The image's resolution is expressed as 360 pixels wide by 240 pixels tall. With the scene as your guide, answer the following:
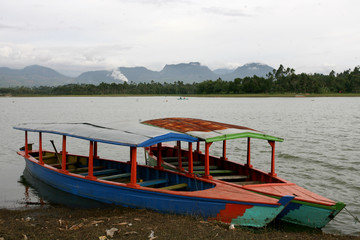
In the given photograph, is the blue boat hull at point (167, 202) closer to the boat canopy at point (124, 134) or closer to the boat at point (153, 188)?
the boat at point (153, 188)

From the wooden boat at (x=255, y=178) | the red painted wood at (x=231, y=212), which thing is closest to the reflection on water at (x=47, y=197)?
the wooden boat at (x=255, y=178)

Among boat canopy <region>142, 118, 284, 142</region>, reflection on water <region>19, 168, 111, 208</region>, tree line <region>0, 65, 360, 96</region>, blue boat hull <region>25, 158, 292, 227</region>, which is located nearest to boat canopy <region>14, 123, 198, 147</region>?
boat canopy <region>142, 118, 284, 142</region>

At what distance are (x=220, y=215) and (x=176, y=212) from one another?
4.12 ft

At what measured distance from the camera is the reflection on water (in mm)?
11090

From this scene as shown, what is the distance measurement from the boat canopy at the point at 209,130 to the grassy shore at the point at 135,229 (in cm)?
243

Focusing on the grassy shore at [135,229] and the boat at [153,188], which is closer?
the grassy shore at [135,229]

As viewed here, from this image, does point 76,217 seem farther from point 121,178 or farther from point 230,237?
point 230,237

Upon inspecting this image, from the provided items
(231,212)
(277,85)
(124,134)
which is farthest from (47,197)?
(277,85)

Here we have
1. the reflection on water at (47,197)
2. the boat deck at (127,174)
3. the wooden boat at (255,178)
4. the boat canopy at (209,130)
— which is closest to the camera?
the wooden boat at (255,178)

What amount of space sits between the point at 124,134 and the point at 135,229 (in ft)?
9.95

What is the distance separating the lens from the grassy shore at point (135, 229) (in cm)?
741

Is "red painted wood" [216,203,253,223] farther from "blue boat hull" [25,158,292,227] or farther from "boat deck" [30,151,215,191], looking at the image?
"boat deck" [30,151,215,191]

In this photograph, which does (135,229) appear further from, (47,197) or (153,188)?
(47,197)

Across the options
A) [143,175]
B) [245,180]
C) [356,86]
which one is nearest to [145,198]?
[143,175]
